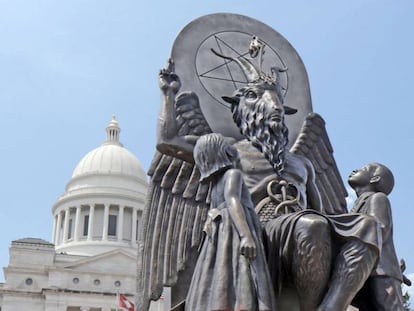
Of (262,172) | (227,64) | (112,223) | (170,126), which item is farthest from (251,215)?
(112,223)

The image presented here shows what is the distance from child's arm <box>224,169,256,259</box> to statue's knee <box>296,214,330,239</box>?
1.12 feet

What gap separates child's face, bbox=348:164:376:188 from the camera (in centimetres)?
508

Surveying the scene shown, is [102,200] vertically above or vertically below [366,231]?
above

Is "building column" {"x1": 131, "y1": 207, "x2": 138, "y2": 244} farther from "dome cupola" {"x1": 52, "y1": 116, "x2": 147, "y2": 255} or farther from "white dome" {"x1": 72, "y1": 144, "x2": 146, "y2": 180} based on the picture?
"white dome" {"x1": 72, "y1": 144, "x2": 146, "y2": 180}

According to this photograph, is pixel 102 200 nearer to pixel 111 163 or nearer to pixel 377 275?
pixel 111 163

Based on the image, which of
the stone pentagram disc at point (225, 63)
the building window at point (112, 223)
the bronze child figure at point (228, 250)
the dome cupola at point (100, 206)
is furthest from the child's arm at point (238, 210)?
the building window at point (112, 223)

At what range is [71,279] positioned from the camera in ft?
203

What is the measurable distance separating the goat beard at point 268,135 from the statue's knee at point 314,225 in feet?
3.09

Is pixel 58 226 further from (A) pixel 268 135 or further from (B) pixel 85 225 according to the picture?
(A) pixel 268 135

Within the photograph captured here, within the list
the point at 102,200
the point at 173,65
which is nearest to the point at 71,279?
the point at 102,200

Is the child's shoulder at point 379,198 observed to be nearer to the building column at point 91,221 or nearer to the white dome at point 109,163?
the building column at point 91,221

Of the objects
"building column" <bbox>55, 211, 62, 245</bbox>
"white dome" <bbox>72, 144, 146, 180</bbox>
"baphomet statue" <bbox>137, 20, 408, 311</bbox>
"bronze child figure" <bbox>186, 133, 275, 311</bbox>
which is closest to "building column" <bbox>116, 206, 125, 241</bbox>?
"white dome" <bbox>72, 144, 146, 180</bbox>

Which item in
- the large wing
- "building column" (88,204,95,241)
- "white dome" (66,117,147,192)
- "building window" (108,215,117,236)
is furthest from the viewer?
"white dome" (66,117,147,192)

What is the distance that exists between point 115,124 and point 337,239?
74608mm
